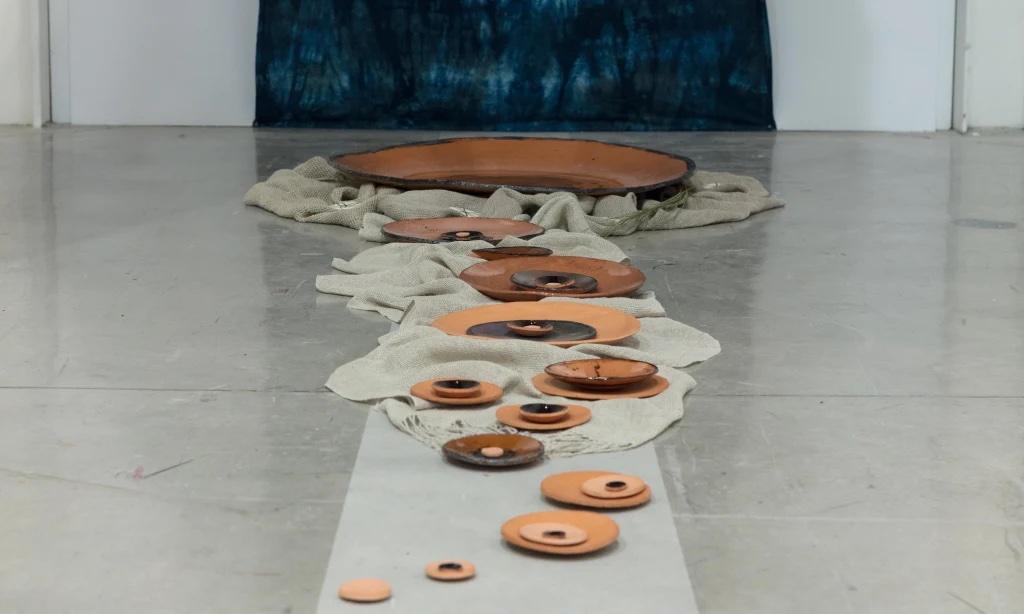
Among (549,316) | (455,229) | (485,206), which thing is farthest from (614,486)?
(485,206)

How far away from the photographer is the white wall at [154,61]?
695cm

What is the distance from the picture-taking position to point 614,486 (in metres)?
2.10

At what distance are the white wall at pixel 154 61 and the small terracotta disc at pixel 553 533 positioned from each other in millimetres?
5433

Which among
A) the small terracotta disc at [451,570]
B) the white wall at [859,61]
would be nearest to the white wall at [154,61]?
the white wall at [859,61]

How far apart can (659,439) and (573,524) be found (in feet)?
1.49

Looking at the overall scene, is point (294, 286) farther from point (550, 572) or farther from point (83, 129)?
point (83, 129)

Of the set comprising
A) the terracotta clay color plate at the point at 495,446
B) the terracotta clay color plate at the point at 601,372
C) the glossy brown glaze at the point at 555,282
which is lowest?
the terracotta clay color plate at the point at 495,446

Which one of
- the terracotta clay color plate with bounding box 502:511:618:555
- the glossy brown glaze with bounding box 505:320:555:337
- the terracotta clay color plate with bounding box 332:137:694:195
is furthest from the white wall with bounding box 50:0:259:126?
the terracotta clay color plate with bounding box 502:511:618:555

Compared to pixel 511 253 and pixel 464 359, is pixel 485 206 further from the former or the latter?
pixel 464 359

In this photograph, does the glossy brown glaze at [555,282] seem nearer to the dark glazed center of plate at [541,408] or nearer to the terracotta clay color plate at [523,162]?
the dark glazed center of plate at [541,408]

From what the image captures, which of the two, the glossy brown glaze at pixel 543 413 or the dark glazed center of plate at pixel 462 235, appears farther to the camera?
the dark glazed center of plate at pixel 462 235

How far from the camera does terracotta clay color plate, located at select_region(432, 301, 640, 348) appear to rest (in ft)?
9.60

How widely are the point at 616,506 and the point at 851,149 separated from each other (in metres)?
4.62

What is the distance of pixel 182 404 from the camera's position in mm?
2562
